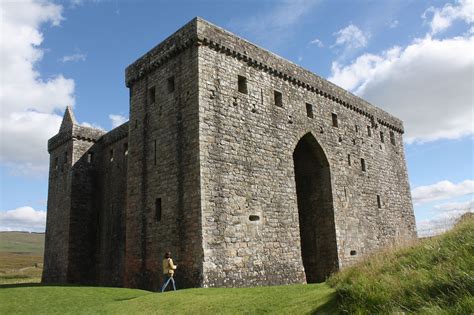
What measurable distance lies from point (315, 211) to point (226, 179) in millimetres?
7364

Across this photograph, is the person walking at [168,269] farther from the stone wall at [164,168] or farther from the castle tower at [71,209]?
the castle tower at [71,209]

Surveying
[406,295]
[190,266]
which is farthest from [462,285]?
[190,266]

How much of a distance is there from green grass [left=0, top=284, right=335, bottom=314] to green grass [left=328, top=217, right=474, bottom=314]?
67 centimetres

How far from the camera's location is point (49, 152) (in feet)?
92.2

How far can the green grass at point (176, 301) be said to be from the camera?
8.51 m

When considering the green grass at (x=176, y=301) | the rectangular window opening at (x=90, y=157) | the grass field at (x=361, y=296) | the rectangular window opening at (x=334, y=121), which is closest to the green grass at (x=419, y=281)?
the grass field at (x=361, y=296)

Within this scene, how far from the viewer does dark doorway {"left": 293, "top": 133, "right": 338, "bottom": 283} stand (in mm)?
19641

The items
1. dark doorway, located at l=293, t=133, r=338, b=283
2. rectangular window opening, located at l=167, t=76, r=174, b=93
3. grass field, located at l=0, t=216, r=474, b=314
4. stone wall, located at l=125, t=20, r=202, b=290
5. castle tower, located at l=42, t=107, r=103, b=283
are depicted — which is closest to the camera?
grass field, located at l=0, t=216, r=474, b=314

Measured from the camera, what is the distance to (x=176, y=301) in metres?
10.6

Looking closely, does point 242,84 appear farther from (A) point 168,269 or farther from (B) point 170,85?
(A) point 168,269

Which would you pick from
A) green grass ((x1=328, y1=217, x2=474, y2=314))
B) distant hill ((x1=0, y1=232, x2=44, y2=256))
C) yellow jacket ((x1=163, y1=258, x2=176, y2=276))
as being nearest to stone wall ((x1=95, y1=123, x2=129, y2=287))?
yellow jacket ((x1=163, y1=258, x2=176, y2=276))

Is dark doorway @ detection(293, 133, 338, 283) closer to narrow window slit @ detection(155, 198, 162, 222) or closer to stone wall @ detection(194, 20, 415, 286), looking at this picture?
stone wall @ detection(194, 20, 415, 286)

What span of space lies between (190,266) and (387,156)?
1720 centimetres

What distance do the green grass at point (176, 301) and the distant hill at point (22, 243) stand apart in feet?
359
